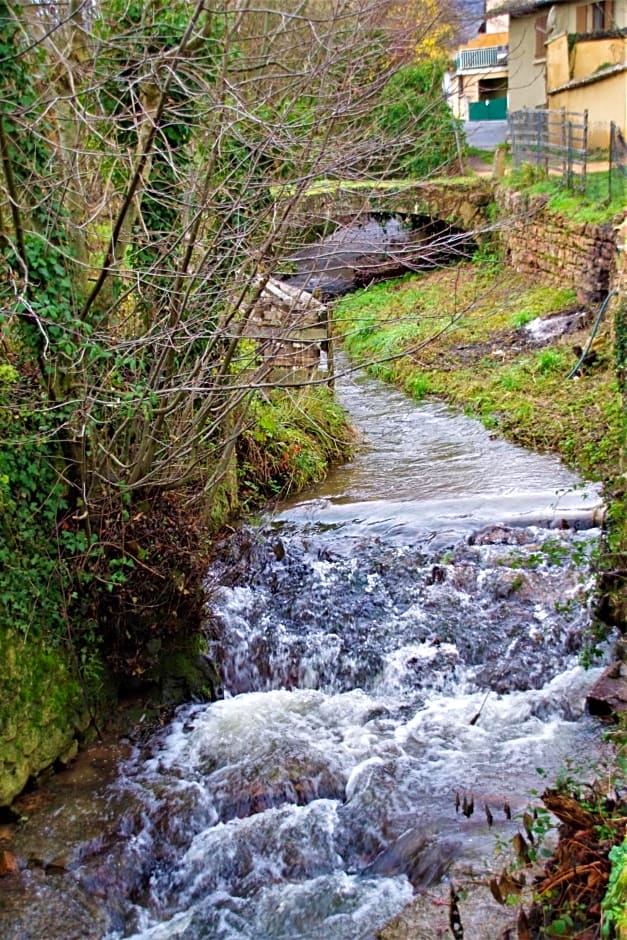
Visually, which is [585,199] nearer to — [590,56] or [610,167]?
[610,167]

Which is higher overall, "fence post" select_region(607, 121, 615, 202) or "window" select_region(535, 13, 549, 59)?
"window" select_region(535, 13, 549, 59)

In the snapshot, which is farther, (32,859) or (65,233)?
(65,233)

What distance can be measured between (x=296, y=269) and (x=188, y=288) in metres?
2.05

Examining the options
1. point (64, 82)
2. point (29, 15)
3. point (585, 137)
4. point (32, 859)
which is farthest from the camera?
point (585, 137)

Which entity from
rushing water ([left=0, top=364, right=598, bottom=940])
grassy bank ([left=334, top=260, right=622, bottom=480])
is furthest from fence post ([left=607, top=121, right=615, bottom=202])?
rushing water ([left=0, top=364, right=598, bottom=940])

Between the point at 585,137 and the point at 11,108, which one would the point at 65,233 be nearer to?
the point at 11,108

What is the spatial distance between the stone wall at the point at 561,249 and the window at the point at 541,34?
8.84 m

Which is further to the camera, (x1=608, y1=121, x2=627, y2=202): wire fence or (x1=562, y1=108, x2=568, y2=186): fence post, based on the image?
(x1=562, y1=108, x2=568, y2=186): fence post

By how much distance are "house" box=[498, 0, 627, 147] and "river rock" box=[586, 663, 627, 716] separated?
40.6 ft

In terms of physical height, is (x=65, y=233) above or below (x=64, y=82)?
below

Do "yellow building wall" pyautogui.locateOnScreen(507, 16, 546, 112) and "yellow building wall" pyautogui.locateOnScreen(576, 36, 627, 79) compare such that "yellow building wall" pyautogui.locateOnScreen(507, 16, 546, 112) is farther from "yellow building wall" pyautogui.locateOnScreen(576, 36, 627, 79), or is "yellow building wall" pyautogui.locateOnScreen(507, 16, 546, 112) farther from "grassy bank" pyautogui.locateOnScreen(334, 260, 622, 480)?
"grassy bank" pyautogui.locateOnScreen(334, 260, 622, 480)

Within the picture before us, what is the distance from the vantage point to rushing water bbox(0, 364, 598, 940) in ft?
15.9

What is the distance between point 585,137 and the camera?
15375mm

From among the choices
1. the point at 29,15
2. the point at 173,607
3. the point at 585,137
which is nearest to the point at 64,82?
the point at 29,15
